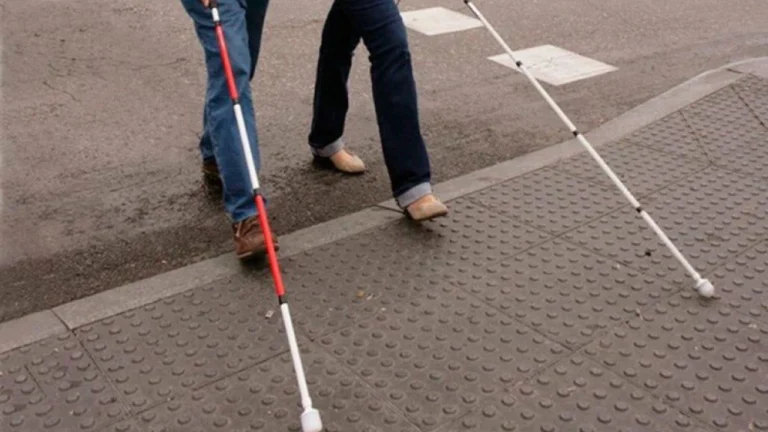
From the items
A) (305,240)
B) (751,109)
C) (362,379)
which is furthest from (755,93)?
(362,379)

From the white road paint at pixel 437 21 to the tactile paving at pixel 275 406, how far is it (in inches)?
204

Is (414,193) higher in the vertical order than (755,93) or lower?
higher

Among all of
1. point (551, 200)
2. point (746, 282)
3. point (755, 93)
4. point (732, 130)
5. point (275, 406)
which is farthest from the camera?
point (755, 93)

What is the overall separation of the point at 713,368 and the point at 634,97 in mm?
3489

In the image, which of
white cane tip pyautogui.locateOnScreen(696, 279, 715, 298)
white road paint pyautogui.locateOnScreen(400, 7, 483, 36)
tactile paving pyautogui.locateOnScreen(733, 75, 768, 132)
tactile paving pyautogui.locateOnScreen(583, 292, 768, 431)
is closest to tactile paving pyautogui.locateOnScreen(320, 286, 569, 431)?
tactile paving pyautogui.locateOnScreen(583, 292, 768, 431)

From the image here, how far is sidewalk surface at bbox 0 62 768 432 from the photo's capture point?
3.18 metres

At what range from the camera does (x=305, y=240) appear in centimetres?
Answer: 437

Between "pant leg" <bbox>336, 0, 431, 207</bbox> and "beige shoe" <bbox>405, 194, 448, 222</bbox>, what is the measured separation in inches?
1.0

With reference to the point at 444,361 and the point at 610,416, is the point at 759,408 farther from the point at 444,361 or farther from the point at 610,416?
the point at 444,361

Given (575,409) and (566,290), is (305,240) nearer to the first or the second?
(566,290)

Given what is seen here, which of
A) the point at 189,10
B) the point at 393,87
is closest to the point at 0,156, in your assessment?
the point at 189,10

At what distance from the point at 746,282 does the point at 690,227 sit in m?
0.53

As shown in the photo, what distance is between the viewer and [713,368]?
343 cm

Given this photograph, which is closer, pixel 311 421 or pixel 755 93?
pixel 311 421
